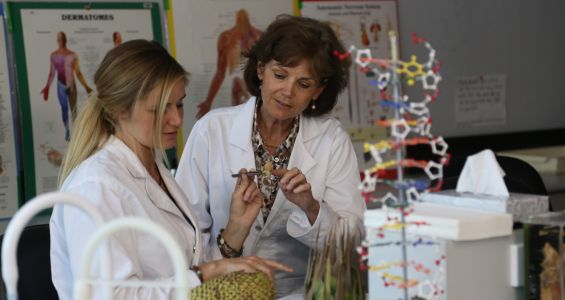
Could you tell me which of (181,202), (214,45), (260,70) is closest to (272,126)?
(260,70)

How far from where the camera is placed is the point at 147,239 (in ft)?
5.71

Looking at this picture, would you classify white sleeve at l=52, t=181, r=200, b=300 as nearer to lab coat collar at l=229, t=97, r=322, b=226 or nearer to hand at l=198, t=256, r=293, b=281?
hand at l=198, t=256, r=293, b=281

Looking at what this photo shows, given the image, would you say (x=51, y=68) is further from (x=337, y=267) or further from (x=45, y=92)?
(x=337, y=267)

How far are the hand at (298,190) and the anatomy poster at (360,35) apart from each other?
1.48 meters

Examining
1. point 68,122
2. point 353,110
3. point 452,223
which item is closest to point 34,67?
point 68,122

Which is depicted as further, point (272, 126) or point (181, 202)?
point (272, 126)

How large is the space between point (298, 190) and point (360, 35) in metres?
1.80

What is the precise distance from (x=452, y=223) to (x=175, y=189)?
808mm

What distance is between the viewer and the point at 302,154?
243 cm

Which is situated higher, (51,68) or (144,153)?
(51,68)

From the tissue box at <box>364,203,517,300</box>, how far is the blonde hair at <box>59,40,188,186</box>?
0.61 m

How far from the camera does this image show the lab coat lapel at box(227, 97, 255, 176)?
7.85 ft

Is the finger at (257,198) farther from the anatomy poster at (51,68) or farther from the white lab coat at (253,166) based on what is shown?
the anatomy poster at (51,68)

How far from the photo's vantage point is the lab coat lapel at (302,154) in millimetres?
2350
